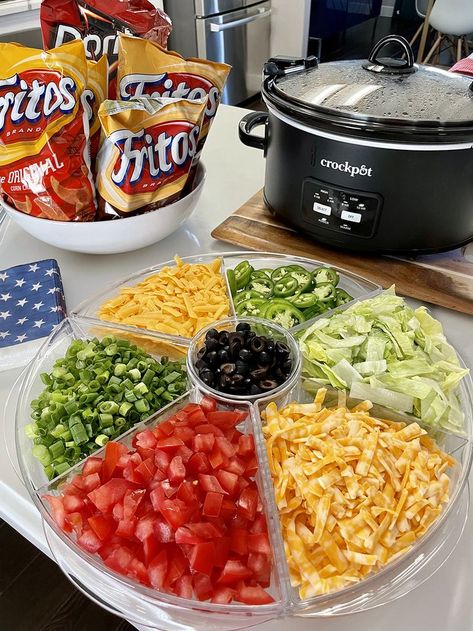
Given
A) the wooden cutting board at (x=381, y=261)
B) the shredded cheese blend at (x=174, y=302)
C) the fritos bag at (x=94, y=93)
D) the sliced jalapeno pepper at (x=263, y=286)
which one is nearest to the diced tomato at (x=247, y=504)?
the shredded cheese blend at (x=174, y=302)

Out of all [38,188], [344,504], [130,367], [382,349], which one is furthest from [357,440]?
[38,188]

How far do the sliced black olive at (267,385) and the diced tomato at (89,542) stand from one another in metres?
0.29

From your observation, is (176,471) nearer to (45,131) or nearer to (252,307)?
(252,307)


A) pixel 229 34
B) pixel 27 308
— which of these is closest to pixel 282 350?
pixel 27 308

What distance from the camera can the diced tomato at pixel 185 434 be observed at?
2.25ft

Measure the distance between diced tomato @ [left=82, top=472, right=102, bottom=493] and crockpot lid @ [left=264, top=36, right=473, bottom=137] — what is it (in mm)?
695

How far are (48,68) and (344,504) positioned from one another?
0.82m

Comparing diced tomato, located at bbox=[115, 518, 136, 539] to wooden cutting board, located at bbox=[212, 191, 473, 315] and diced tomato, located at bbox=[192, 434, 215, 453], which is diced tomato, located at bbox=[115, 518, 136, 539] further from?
wooden cutting board, located at bbox=[212, 191, 473, 315]

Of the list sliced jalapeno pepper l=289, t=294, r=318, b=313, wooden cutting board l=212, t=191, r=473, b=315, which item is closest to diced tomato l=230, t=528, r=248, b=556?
sliced jalapeno pepper l=289, t=294, r=318, b=313

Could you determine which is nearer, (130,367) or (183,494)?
(183,494)

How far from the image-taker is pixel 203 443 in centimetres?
68

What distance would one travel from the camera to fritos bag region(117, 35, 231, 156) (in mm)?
1001

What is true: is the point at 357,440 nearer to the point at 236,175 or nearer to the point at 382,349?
the point at 382,349

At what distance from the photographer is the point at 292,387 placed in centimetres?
78
